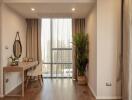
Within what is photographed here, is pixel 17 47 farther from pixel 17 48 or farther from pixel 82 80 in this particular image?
pixel 82 80

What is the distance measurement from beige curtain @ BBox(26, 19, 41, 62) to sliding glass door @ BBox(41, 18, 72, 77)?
0.30 m

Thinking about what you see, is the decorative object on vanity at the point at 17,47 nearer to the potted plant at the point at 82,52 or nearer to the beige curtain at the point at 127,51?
the potted plant at the point at 82,52

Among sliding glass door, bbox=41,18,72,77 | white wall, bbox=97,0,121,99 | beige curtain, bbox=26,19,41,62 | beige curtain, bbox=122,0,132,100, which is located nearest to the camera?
beige curtain, bbox=122,0,132,100

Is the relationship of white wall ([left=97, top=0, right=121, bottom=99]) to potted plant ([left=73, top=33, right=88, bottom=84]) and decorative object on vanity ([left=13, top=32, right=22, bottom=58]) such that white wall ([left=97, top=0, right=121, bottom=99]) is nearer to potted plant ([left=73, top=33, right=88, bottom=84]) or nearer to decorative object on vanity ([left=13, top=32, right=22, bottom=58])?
potted plant ([left=73, top=33, right=88, bottom=84])

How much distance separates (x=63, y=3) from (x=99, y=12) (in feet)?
3.35

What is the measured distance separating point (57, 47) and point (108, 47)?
3889mm

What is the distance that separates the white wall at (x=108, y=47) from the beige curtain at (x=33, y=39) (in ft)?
12.6

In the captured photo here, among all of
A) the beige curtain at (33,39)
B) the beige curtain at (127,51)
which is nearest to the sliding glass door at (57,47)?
the beige curtain at (33,39)

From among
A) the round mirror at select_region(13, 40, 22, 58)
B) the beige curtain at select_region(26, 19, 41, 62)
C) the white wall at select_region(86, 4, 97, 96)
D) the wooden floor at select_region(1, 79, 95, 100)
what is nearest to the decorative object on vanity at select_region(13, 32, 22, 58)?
the round mirror at select_region(13, 40, 22, 58)

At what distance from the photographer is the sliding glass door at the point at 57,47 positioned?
29.7 ft

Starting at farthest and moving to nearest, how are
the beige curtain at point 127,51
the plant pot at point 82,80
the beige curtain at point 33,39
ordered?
the beige curtain at point 33,39 < the plant pot at point 82,80 < the beige curtain at point 127,51

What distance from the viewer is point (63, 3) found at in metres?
5.73

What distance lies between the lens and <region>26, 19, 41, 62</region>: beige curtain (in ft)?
28.6

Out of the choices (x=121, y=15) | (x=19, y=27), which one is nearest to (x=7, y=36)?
(x=19, y=27)
